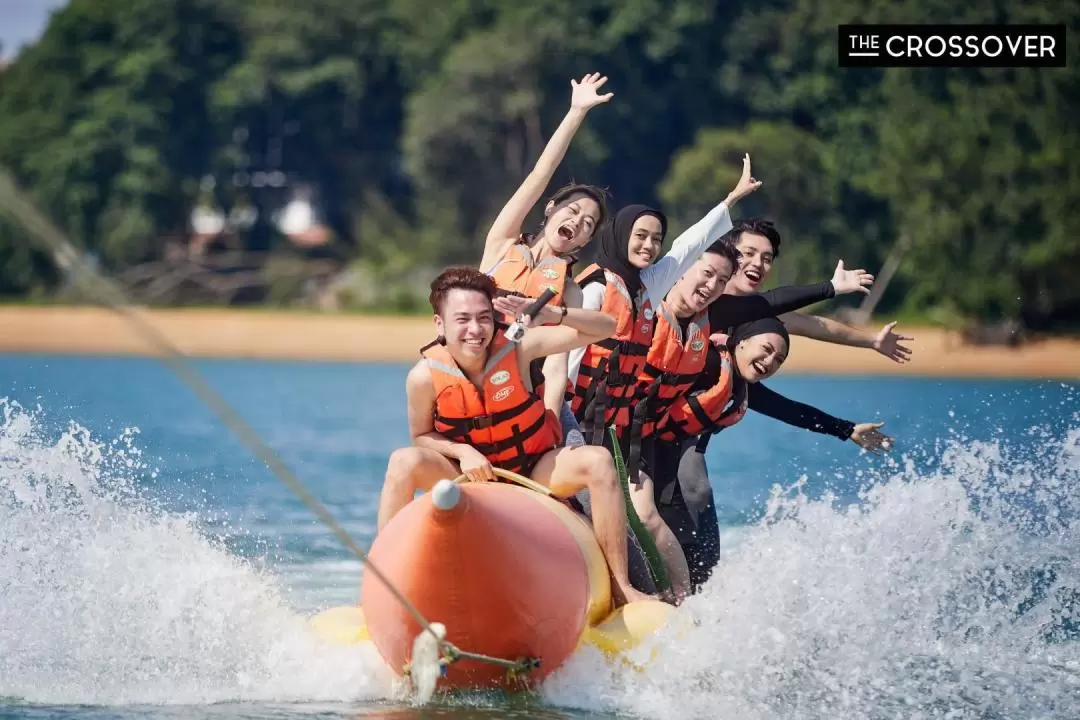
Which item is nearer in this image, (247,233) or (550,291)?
(550,291)

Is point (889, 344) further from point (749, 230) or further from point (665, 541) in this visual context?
point (665, 541)

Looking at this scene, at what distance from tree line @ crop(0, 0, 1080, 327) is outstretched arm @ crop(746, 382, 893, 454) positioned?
49.1 feet

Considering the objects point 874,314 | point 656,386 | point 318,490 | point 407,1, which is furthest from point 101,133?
point 656,386

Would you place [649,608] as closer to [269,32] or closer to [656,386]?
[656,386]

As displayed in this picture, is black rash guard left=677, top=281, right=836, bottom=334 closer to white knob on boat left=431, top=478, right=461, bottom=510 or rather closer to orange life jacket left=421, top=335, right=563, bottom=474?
orange life jacket left=421, top=335, right=563, bottom=474

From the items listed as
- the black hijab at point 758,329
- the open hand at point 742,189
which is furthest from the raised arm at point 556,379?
the open hand at point 742,189

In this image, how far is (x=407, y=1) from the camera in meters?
30.5

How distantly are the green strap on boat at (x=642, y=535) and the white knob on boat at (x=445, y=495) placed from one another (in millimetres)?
1111

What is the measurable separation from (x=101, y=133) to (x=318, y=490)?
20.1m

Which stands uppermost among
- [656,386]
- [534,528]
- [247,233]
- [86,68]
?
[86,68]

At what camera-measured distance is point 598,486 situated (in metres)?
4.80

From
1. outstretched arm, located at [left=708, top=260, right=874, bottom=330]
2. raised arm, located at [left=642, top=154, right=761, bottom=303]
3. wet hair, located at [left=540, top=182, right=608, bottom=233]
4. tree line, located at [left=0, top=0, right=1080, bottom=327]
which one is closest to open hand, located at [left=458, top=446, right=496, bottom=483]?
wet hair, located at [left=540, top=182, right=608, bottom=233]

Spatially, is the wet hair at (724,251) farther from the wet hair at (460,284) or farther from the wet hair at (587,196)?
the wet hair at (460,284)

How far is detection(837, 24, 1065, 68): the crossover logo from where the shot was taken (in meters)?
21.6
